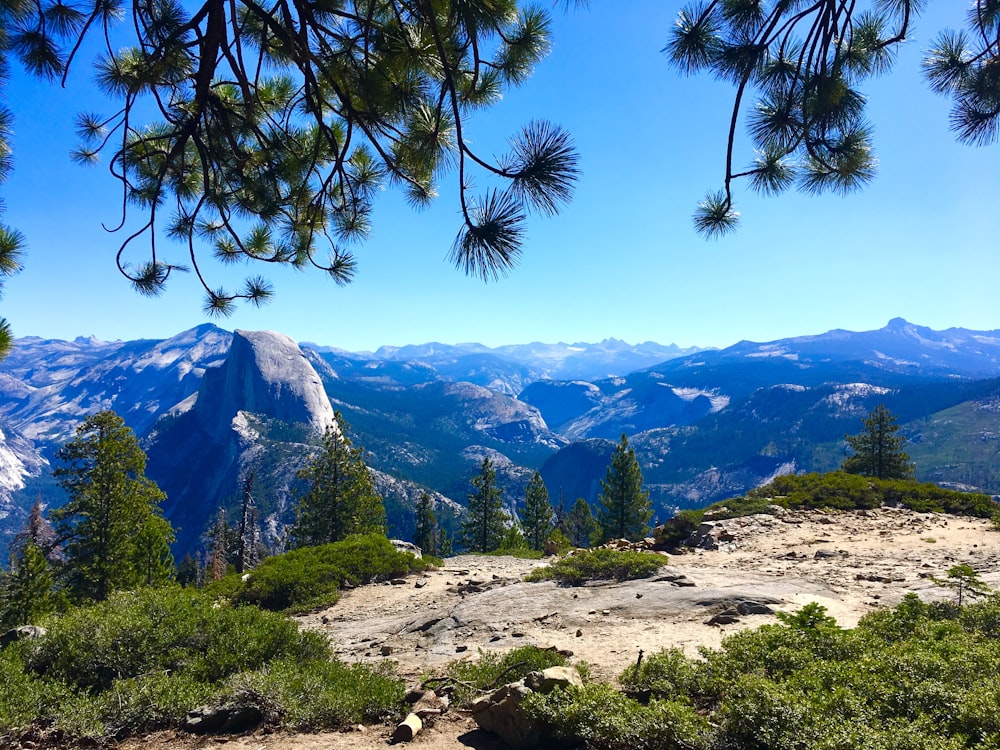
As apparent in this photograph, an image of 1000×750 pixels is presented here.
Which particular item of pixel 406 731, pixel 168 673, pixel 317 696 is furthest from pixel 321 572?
pixel 406 731

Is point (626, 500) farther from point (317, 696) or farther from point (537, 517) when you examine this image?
point (317, 696)

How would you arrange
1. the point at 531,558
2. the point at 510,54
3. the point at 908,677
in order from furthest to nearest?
the point at 531,558, the point at 510,54, the point at 908,677

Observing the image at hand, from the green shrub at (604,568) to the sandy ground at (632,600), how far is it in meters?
0.46

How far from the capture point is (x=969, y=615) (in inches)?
261

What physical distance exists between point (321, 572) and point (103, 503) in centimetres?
1411

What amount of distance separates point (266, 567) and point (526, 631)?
10.2m

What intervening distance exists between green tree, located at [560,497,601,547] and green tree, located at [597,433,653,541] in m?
11.2

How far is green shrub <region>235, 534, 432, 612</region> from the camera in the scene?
1377 centimetres

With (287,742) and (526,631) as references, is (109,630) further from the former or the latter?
(526,631)

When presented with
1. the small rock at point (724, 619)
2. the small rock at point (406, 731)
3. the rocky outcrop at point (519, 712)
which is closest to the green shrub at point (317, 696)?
the small rock at point (406, 731)

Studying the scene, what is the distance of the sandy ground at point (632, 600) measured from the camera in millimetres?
7332

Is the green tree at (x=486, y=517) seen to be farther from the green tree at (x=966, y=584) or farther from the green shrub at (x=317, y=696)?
the green shrub at (x=317, y=696)

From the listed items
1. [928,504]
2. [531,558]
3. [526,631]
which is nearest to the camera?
[526,631]

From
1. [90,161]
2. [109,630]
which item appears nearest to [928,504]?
[109,630]
